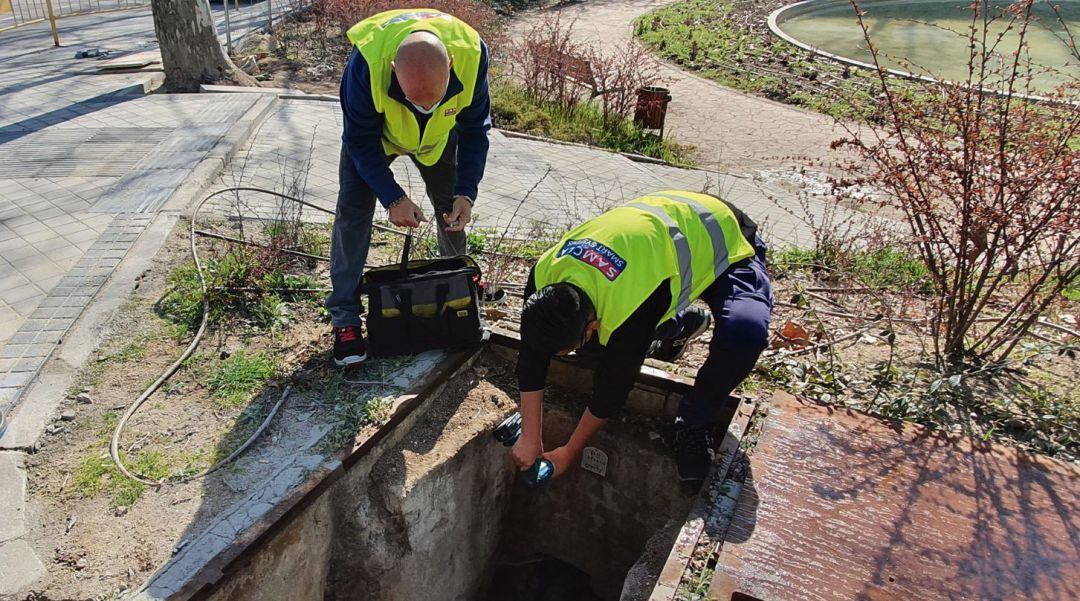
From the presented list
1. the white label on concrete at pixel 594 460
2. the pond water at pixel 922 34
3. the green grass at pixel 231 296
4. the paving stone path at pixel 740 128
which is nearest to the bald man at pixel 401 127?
the green grass at pixel 231 296

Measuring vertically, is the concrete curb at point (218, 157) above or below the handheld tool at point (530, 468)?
above

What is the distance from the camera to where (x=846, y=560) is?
101 inches

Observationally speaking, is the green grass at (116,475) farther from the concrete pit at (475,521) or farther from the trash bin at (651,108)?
the trash bin at (651,108)

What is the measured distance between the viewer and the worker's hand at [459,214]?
3.61 metres

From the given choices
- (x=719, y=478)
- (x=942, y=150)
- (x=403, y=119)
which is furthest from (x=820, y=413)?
(x=403, y=119)

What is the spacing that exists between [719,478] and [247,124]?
5710 millimetres

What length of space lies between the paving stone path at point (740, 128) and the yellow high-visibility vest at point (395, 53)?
5.62 m

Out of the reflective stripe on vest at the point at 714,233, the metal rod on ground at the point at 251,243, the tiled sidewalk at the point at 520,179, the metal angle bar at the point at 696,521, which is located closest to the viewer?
the metal angle bar at the point at 696,521

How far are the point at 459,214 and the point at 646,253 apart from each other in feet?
4.22

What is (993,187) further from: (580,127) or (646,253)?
(580,127)

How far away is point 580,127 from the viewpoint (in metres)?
8.95

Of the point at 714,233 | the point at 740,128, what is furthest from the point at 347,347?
the point at 740,128

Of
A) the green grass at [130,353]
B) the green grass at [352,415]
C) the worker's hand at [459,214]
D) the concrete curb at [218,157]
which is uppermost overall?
the worker's hand at [459,214]

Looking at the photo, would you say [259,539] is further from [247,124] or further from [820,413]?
[247,124]
